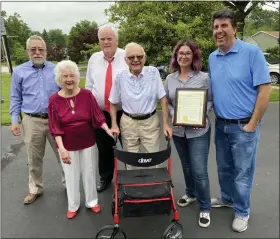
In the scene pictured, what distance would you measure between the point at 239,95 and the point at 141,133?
1.15 meters

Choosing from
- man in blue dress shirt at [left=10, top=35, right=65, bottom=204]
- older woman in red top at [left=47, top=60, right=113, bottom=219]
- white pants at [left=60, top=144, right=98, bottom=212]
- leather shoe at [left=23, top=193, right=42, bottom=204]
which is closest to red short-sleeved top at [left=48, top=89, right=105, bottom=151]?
older woman in red top at [left=47, top=60, right=113, bottom=219]

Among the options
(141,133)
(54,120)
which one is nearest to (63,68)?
(54,120)

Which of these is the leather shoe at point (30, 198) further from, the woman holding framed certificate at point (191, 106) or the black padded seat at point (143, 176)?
the woman holding framed certificate at point (191, 106)

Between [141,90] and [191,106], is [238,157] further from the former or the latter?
[141,90]

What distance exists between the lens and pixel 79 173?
3352mm

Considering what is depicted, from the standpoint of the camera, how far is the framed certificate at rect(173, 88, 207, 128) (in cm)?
278

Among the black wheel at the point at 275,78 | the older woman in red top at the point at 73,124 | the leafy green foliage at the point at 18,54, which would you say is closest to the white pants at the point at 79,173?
the older woman in red top at the point at 73,124

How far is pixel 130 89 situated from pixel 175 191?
179 centimetres

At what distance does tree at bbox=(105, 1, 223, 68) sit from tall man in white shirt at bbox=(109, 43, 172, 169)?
5154mm

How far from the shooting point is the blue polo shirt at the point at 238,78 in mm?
2574

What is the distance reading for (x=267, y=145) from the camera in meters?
4.79

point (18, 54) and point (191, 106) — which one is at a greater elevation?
point (191, 106)

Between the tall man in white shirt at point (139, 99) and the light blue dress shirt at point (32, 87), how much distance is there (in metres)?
0.86

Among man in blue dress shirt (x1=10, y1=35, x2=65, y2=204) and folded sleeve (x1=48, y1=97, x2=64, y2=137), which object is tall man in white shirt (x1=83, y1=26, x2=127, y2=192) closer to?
man in blue dress shirt (x1=10, y1=35, x2=65, y2=204)
